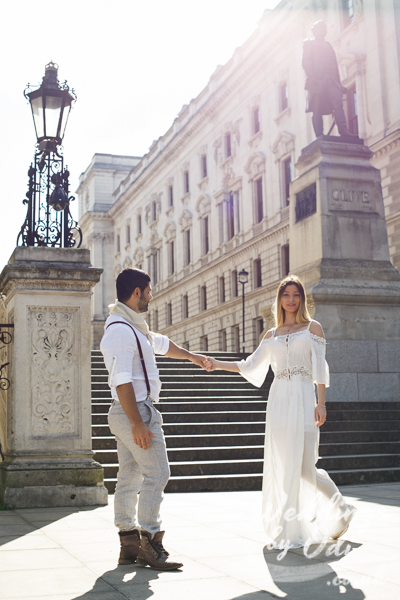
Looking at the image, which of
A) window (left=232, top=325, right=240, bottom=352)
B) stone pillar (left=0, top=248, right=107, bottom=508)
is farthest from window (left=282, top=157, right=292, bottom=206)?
stone pillar (left=0, top=248, right=107, bottom=508)

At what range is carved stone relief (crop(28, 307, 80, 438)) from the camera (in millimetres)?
7391

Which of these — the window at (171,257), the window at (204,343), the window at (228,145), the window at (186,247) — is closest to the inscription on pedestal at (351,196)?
the window at (228,145)

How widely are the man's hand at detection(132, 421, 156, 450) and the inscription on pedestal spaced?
10157mm

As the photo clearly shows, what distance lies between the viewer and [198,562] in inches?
179

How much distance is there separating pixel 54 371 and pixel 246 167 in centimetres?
3738

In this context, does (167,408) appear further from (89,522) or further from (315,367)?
(315,367)

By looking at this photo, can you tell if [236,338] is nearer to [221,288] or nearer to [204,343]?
[221,288]

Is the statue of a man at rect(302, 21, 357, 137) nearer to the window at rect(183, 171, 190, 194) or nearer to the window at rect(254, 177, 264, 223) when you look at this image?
the window at rect(254, 177, 264, 223)

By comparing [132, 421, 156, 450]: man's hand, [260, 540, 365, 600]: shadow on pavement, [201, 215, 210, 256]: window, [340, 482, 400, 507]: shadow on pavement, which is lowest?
[340, 482, 400, 507]: shadow on pavement

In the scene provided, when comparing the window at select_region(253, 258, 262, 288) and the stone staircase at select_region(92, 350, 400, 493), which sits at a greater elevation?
the window at select_region(253, 258, 262, 288)

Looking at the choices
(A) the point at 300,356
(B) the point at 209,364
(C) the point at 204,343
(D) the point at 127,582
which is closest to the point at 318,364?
(A) the point at 300,356

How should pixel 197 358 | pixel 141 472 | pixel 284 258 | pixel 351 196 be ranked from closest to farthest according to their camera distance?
1. pixel 141 472
2. pixel 197 358
3. pixel 351 196
4. pixel 284 258

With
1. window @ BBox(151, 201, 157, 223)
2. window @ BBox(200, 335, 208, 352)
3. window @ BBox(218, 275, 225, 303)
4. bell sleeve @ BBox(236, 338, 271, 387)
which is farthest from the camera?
window @ BBox(151, 201, 157, 223)

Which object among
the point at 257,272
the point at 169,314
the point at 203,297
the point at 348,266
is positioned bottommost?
the point at 348,266
